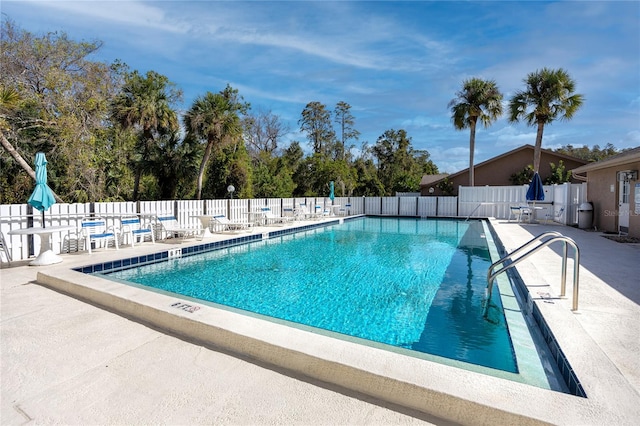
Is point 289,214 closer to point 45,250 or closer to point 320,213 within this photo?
point 320,213

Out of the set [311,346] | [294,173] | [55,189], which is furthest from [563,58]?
[55,189]

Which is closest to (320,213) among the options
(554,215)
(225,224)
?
(225,224)

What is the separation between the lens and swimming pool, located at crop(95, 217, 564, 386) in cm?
376

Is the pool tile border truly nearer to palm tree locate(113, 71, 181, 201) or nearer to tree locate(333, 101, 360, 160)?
palm tree locate(113, 71, 181, 201)

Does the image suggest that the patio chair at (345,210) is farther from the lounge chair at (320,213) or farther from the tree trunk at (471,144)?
the tree trunk at (471,144)

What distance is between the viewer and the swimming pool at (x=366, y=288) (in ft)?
12.3

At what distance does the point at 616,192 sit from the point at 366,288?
8.96m

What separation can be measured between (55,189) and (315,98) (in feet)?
88.8

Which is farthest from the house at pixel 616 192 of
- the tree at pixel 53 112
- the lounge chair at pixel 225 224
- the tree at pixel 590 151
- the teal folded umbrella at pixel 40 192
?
the tree at pixel 590 151

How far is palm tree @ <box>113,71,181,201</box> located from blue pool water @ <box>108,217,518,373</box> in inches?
506

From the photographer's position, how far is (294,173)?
1139 inches

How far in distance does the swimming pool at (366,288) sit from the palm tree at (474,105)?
48.8 feet

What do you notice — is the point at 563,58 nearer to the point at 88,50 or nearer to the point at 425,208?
the point at 425,208

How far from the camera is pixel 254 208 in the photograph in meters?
13.9
